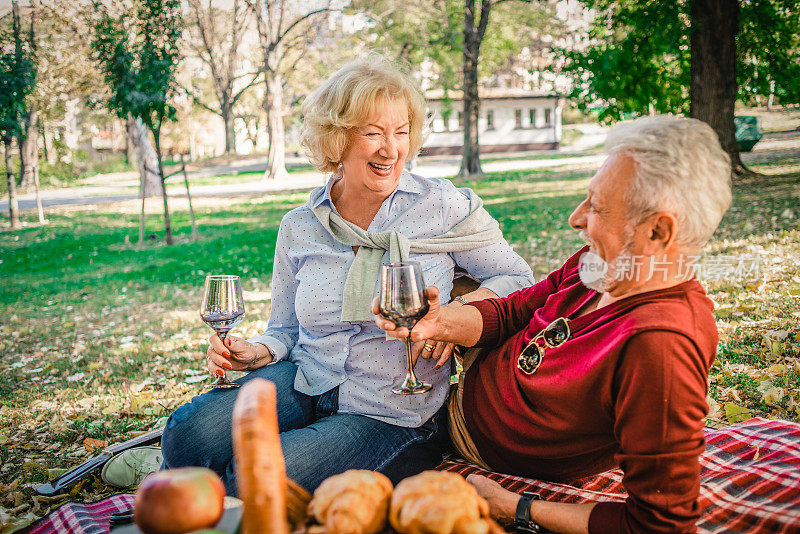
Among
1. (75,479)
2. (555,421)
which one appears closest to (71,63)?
(75,479)

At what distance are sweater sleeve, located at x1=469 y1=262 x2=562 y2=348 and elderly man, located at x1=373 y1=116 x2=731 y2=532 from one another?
0.21 metres

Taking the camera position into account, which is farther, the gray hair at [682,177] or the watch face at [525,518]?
the watch face at [525,518]

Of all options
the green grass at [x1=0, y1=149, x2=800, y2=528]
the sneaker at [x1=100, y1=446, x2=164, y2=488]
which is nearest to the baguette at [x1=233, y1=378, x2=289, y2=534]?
the sneaker at [x1=100, y1=446, x2=164, y2=488]

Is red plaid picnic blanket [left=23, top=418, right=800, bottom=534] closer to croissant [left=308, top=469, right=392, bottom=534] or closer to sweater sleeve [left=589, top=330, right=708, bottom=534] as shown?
sweater sleeve [left=589, top=330, right=708, bottom=534]

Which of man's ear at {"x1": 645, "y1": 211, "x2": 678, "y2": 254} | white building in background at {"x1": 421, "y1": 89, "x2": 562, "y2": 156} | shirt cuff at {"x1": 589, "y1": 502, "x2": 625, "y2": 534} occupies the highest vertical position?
white building in background at {"x1": 421, "y1": 89, "x2": 562, "y2": 156}

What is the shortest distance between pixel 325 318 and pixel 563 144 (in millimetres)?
50105

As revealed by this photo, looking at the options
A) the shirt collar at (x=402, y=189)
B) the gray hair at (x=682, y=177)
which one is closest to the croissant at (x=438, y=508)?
the gray hair at (x=682, y=177)

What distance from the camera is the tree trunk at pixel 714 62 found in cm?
1458

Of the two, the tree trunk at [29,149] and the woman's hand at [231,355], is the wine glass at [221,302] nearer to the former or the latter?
the woman's hand at [231,355]

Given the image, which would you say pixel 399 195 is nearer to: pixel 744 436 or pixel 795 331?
pixel 744 436

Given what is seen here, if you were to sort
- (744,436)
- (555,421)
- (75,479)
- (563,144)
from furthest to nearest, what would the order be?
(563,144)
(75,479)
(744,436)
(555,421)

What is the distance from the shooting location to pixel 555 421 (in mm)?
2328

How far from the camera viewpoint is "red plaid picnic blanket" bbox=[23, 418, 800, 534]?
92.5 inches

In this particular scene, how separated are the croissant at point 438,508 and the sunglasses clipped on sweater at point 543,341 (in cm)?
99
